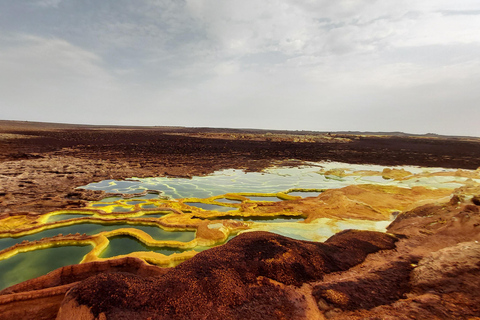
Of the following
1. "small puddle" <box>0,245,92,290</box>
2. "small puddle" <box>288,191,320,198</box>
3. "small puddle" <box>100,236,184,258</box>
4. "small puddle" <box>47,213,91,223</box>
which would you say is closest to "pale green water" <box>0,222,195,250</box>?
"small puddle" <box>100,236,184,258</box>

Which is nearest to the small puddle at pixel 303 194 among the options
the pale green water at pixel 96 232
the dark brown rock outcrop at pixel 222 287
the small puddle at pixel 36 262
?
the pale green water at pixel 96 232

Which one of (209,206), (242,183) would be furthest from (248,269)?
(242,183)

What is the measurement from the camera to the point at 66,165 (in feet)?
73.1

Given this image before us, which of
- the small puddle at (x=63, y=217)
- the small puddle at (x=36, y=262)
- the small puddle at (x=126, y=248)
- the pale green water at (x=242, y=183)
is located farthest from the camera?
the pale green water at (x=242, y=183)

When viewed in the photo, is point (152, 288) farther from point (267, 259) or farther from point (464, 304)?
point (464, 304)

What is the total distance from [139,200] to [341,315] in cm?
1230

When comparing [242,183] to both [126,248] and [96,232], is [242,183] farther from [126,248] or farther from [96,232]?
[126,248]

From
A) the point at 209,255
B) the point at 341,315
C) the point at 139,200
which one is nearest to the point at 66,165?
the point at 139,200

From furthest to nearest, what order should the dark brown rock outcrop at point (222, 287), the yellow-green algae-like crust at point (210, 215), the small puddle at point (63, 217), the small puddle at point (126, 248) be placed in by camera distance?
the small puddle at point (63, 217) < the yellow-green algae-like crust at point (210, 215) < the small puddle at point (126, 248) < the dark brown rock outcrop at point (222, 287)

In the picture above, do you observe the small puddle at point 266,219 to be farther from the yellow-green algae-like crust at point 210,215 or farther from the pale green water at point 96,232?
the pale green water at point 96,232

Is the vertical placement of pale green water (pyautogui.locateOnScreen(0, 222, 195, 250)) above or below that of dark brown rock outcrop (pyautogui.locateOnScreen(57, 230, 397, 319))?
below

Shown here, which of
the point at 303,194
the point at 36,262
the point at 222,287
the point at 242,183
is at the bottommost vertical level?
the point at 36,262

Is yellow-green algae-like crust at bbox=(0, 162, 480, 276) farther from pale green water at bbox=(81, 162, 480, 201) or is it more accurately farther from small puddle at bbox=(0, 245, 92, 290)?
pale green water at bbox=(81, 162, 480, 201)

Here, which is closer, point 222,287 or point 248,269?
point 222,287
